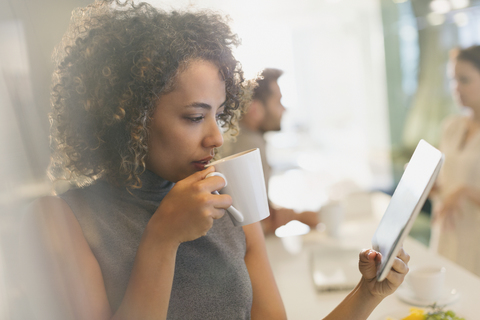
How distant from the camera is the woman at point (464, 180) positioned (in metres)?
1.46

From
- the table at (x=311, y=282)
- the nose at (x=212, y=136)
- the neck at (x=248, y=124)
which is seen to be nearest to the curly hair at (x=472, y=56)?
the table at (x=311, y=282)

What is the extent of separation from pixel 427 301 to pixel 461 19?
86.1 inches

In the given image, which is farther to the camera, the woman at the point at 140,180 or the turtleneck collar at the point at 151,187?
the turtleneck collar at the point at 151,187

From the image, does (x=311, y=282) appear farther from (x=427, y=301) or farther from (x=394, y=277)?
(x=394, y=277)

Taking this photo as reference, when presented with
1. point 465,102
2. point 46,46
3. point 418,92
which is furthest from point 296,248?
point 418,92

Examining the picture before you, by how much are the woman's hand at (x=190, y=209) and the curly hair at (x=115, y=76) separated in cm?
11

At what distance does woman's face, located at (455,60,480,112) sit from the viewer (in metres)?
1.53

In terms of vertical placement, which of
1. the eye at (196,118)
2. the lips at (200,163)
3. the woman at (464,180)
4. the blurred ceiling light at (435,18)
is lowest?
the woman at (464,180)

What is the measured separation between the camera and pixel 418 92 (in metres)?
2.77

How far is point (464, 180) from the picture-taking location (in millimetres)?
1566

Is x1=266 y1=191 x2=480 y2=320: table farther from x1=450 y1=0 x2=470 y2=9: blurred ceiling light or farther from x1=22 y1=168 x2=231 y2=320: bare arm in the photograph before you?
x1=450 y1=0 x2=470 y2=9: blurred ceiling light

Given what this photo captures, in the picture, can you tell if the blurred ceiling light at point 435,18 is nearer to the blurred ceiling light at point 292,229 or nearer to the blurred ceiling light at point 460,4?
the blurred ceiling light at point 460,4

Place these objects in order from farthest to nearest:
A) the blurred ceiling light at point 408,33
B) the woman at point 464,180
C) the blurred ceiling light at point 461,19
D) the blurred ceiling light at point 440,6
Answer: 1. the blurred ceiling light at point 408,33
2. the blurred ceiling light at point 440,6
3. the blurred ceiling light at point 461,19
4. the woman at point 464,180

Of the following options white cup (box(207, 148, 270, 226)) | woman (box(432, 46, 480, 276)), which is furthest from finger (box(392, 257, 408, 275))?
woman (box(432, 46, 480, 276))
